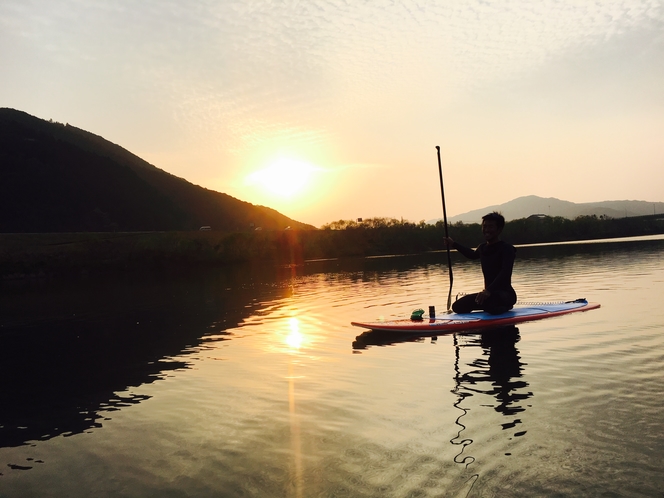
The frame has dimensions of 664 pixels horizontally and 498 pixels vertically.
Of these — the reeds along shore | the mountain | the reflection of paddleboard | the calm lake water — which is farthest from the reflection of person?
the mountain

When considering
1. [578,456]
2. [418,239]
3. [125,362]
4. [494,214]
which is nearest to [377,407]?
[578,456]

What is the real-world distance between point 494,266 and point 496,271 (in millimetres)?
207

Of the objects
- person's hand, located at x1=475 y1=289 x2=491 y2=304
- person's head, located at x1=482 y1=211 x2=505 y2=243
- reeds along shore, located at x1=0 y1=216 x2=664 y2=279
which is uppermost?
reeds along shore, located at x1=0 y1=216 x2=664 y2=279

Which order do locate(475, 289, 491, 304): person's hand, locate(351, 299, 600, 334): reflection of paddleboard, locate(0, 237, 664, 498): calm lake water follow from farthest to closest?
locate(351, 299, 600, 334): reflection of paddleboard → locate(475, 289, 491, 304): person's hand → locate(0, 237, 664, 498): calm lake water

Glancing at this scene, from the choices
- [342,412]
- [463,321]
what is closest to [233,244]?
[463,321]

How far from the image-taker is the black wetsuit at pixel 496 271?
15172 mm

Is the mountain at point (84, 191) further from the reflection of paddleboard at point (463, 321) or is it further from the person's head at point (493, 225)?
the person's head at point (493, 225)

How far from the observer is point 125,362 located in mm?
16312

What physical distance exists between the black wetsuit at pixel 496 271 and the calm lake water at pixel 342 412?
927 millimetres

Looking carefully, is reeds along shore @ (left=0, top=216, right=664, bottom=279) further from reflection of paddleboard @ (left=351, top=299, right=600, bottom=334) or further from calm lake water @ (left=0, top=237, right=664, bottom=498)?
calm lake water @ (left=0, top=237, right=664, bottom=498)

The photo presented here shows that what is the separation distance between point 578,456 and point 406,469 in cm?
222

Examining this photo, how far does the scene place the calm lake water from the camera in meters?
6.59

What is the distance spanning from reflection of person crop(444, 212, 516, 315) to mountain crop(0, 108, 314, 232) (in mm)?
127425

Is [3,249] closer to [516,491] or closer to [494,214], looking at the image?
[494,214]
